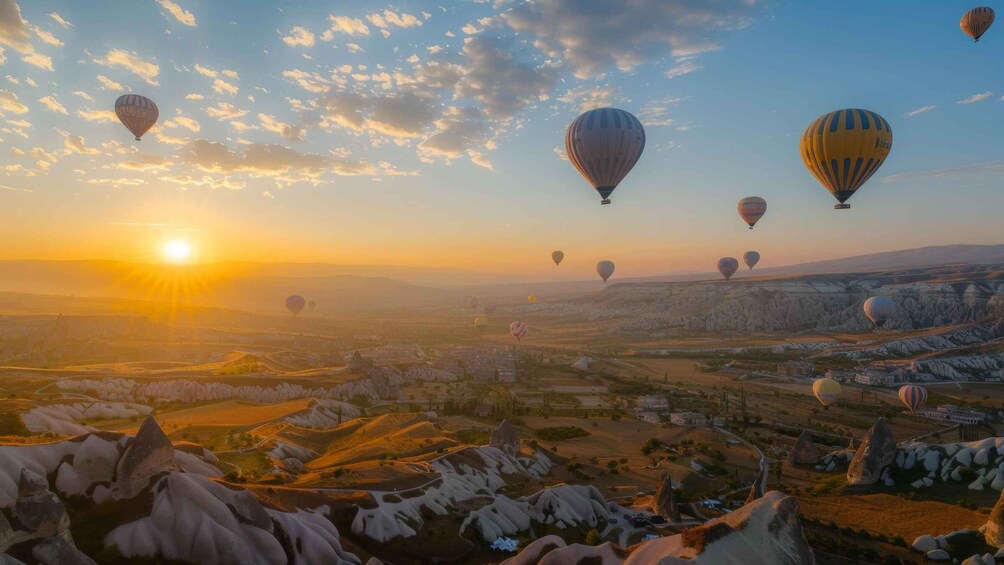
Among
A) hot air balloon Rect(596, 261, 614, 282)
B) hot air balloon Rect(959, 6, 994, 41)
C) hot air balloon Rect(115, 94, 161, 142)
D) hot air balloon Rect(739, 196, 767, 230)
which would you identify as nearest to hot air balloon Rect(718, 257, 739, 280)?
hot air balloon Rect(596, 261, 614, 282)

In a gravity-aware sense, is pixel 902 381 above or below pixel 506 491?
below

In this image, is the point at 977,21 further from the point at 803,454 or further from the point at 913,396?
the point at 803,454

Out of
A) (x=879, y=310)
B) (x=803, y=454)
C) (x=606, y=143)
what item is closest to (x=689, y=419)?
(x=803, y=454)

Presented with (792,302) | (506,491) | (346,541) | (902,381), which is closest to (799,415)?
(902,381)

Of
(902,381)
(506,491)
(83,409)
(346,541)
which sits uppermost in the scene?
(83,409)

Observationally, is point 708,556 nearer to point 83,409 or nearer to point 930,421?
point 83,409

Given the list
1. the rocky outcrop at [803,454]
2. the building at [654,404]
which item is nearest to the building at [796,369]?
the building at [654,404]

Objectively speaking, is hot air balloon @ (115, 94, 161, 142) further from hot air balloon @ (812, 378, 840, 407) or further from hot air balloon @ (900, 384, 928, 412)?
hot air balloon @ (900, 384, 928, 412)

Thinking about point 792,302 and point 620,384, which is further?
point 792,302
